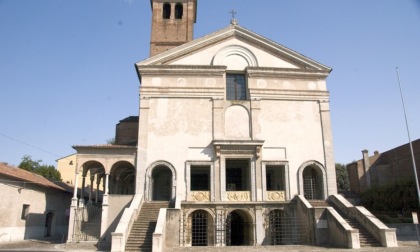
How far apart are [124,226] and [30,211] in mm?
11659

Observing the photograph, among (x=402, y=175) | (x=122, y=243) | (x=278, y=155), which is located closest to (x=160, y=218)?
(x=122, y=243)

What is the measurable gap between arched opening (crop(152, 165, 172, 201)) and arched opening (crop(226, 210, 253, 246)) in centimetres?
476

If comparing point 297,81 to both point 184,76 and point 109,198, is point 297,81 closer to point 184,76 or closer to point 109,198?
point 184,76

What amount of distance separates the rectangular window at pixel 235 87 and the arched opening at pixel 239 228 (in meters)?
7.85

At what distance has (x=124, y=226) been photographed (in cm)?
1752

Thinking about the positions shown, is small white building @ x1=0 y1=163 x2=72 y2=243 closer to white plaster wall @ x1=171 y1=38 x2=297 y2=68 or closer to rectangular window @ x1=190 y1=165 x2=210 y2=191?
rectangular window @ x1=190 y1=165 x2=210 y2=191

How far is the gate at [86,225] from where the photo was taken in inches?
841

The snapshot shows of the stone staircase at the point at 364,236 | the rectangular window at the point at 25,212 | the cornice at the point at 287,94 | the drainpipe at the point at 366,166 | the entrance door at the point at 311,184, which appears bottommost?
the stone staircase at the point at 364,236

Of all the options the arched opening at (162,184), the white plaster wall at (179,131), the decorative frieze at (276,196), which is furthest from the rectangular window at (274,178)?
the arched opening at (162,184)

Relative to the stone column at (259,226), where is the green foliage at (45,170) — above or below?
above

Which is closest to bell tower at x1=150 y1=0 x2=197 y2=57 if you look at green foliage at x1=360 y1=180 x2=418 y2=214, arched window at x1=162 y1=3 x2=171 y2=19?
arched window at x1=162 y1=3 x2=171 y2=19

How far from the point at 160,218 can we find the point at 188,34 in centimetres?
2067

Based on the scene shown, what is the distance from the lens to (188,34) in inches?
1332

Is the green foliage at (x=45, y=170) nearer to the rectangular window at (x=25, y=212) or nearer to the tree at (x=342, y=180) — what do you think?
the rectangular window at (x=25, y=212)
